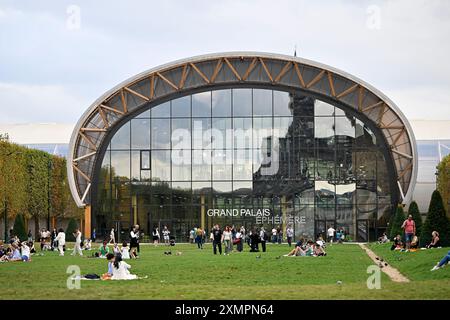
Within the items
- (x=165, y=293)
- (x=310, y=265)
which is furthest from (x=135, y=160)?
(x=165, y=293)

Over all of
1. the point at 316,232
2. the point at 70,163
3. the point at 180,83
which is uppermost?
the point at 180,83

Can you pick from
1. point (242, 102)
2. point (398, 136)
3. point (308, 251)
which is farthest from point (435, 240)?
point (242, 102)

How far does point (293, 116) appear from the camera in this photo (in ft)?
241

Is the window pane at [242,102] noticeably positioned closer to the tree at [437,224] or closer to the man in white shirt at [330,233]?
the man in white shirt at [330,233]

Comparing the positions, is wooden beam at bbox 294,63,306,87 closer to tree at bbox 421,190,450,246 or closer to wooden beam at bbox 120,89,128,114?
wooden beam at bbox 120,89,128,114

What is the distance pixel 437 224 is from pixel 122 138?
117ft

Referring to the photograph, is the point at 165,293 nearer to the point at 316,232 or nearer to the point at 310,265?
the point at 310,265

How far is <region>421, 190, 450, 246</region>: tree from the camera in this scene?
143 ft

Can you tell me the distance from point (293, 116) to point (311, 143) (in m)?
2.60

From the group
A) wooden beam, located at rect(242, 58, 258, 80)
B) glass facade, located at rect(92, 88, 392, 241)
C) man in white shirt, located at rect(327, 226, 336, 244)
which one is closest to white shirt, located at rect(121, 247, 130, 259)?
man in white shirt, located at rect(327, 226, 336, 244)

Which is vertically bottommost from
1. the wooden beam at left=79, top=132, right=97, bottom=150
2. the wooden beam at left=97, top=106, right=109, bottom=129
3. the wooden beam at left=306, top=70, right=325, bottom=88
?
the wooden beam at left=79, top=132, right=97, bottom=150

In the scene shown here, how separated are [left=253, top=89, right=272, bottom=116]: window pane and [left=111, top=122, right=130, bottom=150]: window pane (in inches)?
410

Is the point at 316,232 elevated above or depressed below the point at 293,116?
below

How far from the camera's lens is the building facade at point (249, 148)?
72875 millimetres
